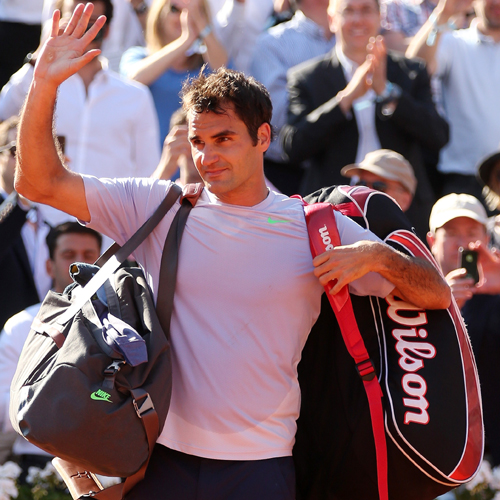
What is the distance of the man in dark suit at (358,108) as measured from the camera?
618 cm

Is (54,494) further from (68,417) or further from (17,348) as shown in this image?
(68,417)

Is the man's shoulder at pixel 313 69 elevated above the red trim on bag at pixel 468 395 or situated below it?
above

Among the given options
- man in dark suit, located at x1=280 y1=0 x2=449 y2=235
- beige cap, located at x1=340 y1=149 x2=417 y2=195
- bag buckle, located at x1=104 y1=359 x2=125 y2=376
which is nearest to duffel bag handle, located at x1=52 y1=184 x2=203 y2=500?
bag buckle, located at x1=104 y1=359 x2=125 y2=376

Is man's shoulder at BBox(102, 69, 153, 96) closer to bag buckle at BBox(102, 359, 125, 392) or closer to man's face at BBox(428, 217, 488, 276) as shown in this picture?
man's face at BBox(428, 217, 488, 276)

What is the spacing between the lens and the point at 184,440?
315 cm

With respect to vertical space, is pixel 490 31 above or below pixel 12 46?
below

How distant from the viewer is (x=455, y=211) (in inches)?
213

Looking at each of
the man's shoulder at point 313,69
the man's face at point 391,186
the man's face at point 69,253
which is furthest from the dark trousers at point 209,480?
the man's shoulder at point 313,69

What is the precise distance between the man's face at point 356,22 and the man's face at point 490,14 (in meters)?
1.32

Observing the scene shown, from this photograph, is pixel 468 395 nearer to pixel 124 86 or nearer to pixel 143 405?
pixel 143 405

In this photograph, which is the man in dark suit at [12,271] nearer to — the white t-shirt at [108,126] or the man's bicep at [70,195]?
the white t-shirt at [108,126]

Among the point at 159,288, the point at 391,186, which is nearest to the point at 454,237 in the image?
the point at 391,186

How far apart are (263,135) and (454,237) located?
7.56ft

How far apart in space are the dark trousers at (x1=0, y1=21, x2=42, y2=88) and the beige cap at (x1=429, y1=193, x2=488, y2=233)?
461 cm
